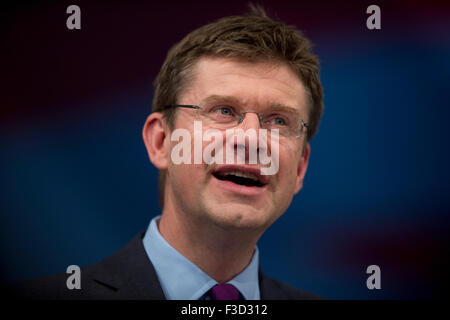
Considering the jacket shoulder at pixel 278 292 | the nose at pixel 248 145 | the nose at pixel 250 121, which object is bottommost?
the jacket shoulder at pixel 278 292

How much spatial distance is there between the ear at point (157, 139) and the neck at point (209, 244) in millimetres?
227

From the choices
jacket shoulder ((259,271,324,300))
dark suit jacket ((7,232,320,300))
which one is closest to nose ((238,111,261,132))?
dark suit jacket ((7,232,320,300))

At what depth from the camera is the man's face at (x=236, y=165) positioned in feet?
6.50

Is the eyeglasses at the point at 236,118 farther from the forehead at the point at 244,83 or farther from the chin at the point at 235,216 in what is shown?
the chin at the point at 235,216

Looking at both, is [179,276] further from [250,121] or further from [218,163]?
[250,121]

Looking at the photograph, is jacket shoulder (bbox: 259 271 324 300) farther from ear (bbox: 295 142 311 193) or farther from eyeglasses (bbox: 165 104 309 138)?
eyeglasses (bbox: 165 104 309 138)

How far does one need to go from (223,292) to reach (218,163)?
2.07 ft

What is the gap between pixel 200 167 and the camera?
2016mm

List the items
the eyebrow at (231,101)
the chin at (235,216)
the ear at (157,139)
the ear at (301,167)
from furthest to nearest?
the ear at (301,167) < the ear at (157,139) < the eyebrow at (231,101) < the chin at (235,216)

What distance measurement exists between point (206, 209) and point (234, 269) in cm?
44

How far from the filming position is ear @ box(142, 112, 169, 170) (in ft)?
7.50

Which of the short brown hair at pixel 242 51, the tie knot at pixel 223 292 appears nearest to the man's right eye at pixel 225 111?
the short brown hair at pixel 242 51

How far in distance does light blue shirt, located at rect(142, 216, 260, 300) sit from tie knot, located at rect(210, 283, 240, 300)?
2 cm
